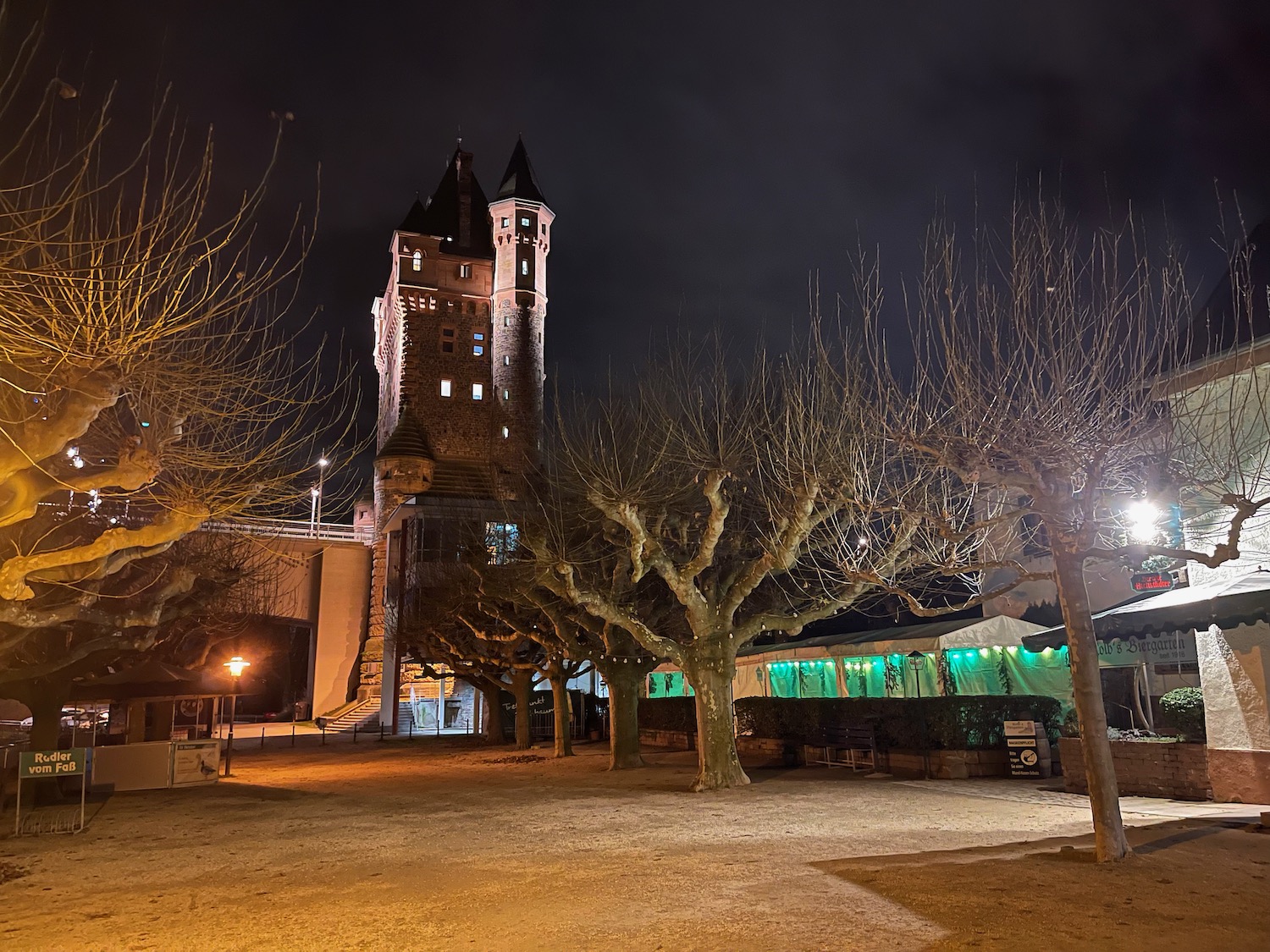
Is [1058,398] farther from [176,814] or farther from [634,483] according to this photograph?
[176,814]

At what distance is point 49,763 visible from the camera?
37.9 ft

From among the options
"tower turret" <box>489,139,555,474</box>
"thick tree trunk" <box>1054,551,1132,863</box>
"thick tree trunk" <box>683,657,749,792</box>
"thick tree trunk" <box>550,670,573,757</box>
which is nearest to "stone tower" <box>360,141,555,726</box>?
"tower turret" <box>489,139,555,474</box>

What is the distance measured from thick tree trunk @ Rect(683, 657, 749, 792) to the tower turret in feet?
136

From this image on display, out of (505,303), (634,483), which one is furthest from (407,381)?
(634,483)

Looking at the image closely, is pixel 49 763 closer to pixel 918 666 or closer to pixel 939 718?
pixel 939 718

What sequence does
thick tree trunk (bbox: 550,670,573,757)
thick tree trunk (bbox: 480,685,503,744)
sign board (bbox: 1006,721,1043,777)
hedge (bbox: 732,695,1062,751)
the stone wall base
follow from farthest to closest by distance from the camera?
1. thick tree trunk (bbox: 480,685,503,744)
2. thick tree trunk (bbox: 550,670,573,757)
3. hedge (bbox: 732,695,1062,751)
4. sign board (bbox: 1006,721,1043,777)
5. the stone wall base

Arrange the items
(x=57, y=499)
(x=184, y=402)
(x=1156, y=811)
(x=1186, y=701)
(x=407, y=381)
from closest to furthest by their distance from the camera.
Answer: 1. (x=184, y=402)
2. (x=1156, y=811)
3. (x=1186, y=701)
4. (x=57, y=499)
5. (x=407, y=381)

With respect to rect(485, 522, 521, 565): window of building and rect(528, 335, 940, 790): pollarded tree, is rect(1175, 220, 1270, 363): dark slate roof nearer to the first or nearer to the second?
rect(528, 335, 940, 790): pollarded tree

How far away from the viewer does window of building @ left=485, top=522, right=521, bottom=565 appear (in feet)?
73.9

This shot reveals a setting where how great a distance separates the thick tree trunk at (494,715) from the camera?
1110 inches

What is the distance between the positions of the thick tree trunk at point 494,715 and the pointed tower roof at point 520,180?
39938 mm

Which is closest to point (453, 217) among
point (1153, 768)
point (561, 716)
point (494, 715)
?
point (494, 715)

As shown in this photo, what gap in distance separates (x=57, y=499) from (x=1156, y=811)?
59.0ft

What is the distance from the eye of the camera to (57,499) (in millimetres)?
16578
